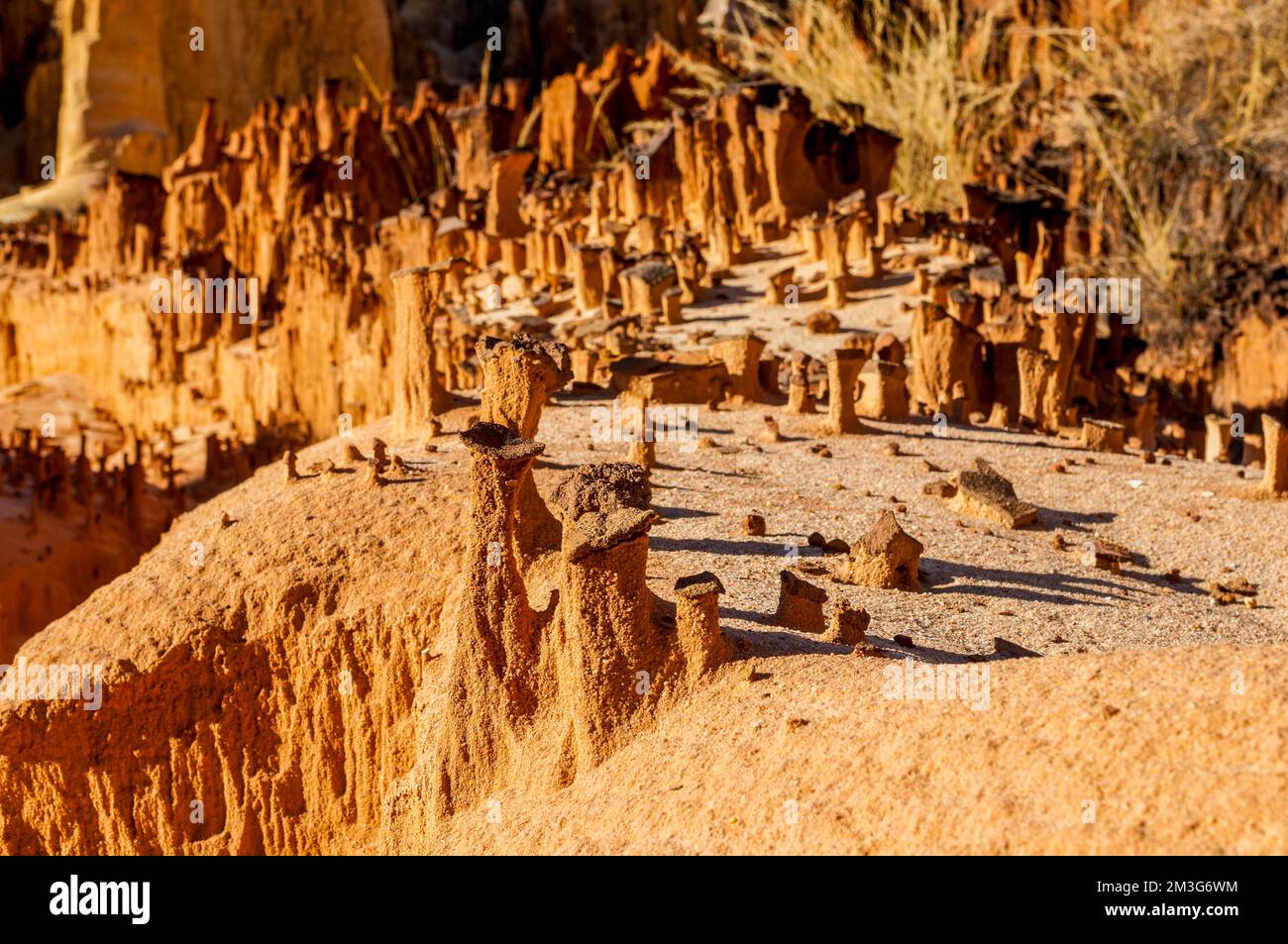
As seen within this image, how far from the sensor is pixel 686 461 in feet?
36.0

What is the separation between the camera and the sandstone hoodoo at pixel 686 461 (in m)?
6.25

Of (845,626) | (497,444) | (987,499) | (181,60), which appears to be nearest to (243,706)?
(497,444)

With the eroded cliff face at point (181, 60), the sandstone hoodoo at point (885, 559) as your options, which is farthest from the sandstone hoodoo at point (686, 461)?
the eroded cliff face at point (181, 60)

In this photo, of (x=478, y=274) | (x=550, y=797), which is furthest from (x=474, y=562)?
(x=478, y=274)

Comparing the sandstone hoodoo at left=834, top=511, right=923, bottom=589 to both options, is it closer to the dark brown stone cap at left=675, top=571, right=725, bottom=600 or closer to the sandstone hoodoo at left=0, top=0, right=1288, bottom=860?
the sandstone hoodoo at left=0, top=0, right=1288, bottom=860

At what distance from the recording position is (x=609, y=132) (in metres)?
23.1

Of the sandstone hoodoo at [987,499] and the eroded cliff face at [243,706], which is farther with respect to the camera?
the sandstone hoodoo at [987,499]

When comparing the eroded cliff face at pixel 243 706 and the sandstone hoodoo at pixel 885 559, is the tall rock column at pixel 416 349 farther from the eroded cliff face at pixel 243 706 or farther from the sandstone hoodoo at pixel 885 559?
the sandstone hoodoo at pixel 885 559

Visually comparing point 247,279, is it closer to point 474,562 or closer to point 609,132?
point 609,132

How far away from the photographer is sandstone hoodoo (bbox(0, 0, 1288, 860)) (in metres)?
6.25

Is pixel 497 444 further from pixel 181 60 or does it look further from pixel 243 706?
pixel 181 60

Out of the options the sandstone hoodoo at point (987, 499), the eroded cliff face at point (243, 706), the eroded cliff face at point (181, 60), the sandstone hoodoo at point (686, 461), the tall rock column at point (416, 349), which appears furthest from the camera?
the eroded cliff face at point (181, 60)

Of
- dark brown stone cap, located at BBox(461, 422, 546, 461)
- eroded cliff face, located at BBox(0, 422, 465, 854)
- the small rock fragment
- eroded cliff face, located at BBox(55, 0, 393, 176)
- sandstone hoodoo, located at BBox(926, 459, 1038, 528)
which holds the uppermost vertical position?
eroded cliff face, located at BBox(55, 0, 393, 176)

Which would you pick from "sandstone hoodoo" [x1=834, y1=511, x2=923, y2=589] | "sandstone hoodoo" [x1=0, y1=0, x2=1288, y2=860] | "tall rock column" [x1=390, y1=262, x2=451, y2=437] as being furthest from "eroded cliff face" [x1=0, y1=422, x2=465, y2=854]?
"tall rock column" [x1=390, y1=262, x2=451, y2=437]
